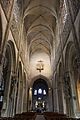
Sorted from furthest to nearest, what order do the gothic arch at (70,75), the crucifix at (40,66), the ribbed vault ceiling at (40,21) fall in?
1. the crucifix at (40,66)
2. the ribbed vault ceiling at (40,21)
3. the gothic arch at (70,75)

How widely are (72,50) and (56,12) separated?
733cm

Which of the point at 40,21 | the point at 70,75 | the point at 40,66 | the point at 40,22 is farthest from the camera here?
the point at 40,66

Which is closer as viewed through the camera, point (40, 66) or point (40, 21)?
point (40, 21)

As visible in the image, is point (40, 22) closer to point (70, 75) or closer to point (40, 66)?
point (40, 66)

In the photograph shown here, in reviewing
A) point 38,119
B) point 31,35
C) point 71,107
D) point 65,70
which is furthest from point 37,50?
point 38,119

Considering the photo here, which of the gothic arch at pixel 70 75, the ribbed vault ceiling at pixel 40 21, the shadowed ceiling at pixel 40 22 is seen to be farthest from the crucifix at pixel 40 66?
the gothic arch at pixel 70 75

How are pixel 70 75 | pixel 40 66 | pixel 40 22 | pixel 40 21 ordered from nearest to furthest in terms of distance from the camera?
pixel 70 75
pixel 40 21
pixel 40 22
pixel 40 66

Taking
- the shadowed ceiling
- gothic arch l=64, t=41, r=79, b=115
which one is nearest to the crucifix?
the shadowed ceiling

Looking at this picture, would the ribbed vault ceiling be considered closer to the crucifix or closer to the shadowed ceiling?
the shadowed ceiling

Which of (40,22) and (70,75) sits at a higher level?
(40,22)

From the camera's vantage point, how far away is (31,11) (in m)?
18.5

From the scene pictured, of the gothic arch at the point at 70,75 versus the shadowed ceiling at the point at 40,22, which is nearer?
the gothic arch at the point at 70,75

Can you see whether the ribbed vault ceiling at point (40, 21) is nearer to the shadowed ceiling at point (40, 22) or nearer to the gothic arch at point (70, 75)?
the shadowed ceiling at point (40, 22)

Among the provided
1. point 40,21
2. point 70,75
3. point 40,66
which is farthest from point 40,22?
point 70,75
